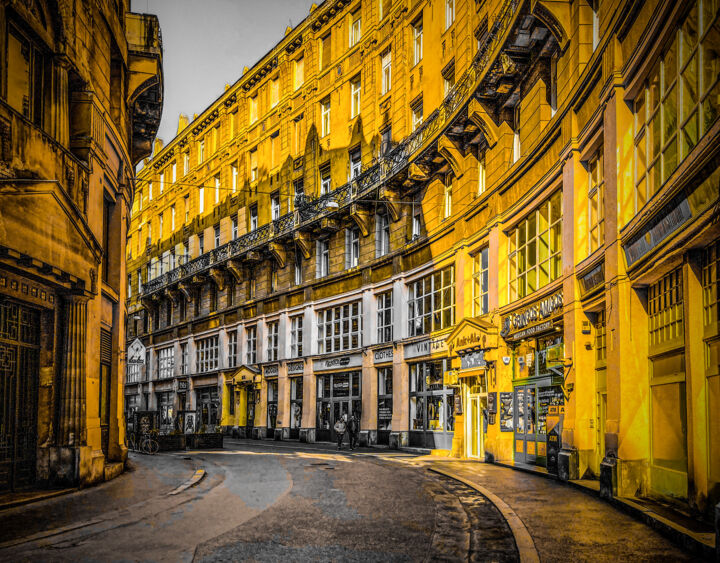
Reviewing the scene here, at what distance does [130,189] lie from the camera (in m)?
23.3

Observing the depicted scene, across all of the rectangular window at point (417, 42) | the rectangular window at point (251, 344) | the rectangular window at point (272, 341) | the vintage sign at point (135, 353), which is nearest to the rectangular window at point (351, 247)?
the rectangular window at point (272, 341)

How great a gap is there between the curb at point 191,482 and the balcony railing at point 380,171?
13.7 m

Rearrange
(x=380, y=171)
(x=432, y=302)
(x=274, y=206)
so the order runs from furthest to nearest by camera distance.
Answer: (x=274, y=206), (x=380, y=171), (x=432, y=302)

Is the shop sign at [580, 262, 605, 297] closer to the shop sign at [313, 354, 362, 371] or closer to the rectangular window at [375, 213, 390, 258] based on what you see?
the rectangular window at [375, 213, 390, 258]

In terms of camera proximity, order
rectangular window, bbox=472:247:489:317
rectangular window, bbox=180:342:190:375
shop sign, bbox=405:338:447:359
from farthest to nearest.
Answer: rectangular window, bbox=180:342:190:375
shop sign, bbox=405:338:447:359
rectangular window, bbox=472:247:489:317

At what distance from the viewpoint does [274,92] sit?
150 feet

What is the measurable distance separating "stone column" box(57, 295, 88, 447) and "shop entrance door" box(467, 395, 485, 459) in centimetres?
1281

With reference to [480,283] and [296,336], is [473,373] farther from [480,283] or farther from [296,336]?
[296,336]

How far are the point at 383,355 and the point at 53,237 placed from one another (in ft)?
64.2

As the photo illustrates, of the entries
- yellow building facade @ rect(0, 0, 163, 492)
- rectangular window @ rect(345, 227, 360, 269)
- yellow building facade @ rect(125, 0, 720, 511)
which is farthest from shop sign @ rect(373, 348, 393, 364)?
yellow building facade @ rect(0, 0, 163, 492)

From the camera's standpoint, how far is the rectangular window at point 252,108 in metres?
47.9

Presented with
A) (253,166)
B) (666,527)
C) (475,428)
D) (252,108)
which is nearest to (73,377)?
(666,527)

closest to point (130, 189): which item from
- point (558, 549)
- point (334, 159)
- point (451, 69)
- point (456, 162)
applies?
point (456, 162)

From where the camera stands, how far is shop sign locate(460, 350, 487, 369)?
901 inches
